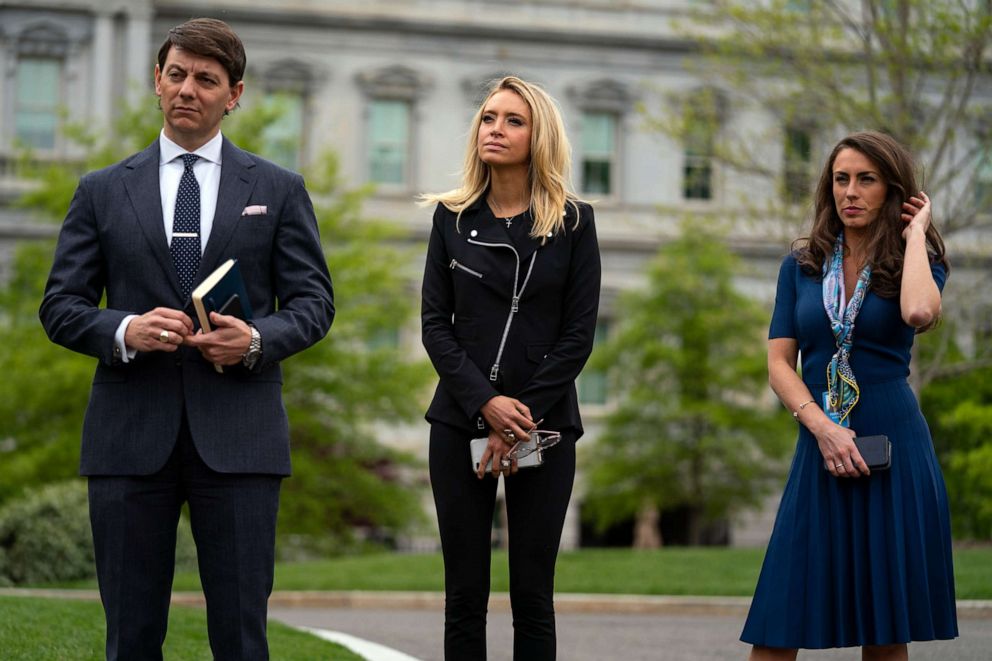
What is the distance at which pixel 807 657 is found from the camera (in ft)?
31.8

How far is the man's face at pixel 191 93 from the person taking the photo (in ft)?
17.4

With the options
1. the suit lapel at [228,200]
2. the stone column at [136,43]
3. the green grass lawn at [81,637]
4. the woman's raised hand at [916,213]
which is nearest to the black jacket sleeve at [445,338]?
the suit lapel at [228,200]

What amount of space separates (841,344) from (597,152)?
115 feet

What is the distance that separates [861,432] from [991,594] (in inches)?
316

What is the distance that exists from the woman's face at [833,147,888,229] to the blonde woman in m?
0.97

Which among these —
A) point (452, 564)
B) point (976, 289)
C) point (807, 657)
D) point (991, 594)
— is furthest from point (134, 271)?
point (976, 289)

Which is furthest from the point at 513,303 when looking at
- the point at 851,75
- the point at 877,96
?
the point at 877,96

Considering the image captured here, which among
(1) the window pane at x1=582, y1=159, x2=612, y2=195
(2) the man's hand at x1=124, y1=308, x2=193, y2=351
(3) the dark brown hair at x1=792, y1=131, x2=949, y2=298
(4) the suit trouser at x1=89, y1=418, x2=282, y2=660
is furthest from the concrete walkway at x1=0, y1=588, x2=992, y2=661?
(1) the window pane at x1=582, y1=159, x2=612, y2=195

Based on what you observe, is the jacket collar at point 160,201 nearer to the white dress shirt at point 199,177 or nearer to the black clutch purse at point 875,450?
the white dress shirt at point 199,177

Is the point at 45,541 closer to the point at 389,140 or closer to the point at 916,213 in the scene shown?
the point at 916,213

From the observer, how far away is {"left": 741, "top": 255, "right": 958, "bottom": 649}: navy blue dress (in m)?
6.01

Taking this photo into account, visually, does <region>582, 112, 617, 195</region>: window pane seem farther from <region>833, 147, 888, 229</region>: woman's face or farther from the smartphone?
the smartphone

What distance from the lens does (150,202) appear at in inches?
210

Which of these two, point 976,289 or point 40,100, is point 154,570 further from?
point 40,100
